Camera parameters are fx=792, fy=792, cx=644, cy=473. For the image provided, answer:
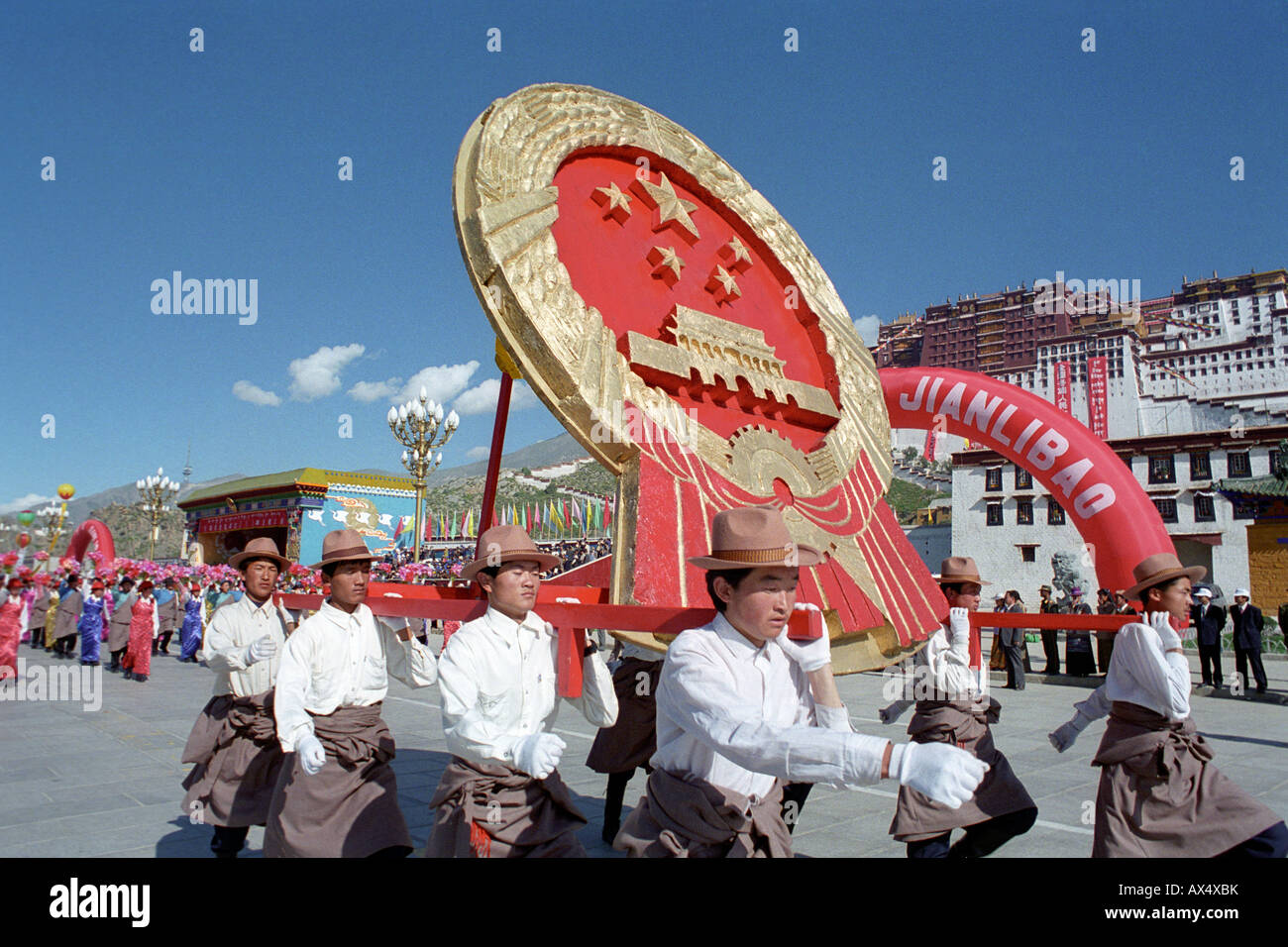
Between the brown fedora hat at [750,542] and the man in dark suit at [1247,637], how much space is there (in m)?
11.2

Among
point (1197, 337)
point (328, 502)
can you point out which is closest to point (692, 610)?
point (328, 502)

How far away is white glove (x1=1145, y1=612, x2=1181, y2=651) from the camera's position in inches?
122

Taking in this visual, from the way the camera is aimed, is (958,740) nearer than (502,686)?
No

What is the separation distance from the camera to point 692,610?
2.07 meters

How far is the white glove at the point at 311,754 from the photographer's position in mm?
2602

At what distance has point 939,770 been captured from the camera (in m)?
1.35

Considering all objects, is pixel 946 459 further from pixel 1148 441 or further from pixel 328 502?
pixel 328 502

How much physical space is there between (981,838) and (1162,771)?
90 cm

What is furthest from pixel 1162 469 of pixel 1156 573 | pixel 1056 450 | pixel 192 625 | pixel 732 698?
pixel 732 698

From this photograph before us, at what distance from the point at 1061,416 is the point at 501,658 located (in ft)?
18.7

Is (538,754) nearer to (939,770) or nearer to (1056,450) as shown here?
(939,770)

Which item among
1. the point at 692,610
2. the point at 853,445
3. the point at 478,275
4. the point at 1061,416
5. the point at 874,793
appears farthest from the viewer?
the point at 1061,416

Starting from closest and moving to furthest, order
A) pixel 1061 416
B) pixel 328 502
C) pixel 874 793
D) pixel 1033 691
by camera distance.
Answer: pixel 874 793 < pixel 1061 416 < pixel 1033 691 < pixel 328 502

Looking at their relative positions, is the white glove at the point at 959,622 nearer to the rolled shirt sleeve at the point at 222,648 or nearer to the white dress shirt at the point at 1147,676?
the white dress shirt at the point at 1147,676
